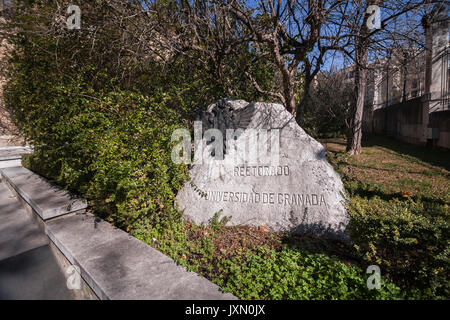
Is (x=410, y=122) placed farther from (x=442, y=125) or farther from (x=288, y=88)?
(x=288, y=88)

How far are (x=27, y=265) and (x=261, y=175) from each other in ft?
11.3

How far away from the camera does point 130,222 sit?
123 inches

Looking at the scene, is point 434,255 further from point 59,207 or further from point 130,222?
point 59,207

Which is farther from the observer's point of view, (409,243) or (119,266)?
(119,266)

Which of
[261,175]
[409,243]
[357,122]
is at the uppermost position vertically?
[357,122]

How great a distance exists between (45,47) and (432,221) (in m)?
6.33

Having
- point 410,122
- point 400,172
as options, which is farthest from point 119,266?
point 410,122

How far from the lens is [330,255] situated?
2.87m

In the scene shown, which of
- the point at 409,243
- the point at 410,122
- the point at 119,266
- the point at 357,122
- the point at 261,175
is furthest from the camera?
the point at 410,122

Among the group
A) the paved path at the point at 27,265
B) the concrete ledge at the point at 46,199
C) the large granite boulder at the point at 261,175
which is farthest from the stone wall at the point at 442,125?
the paved path at the point at 27,265

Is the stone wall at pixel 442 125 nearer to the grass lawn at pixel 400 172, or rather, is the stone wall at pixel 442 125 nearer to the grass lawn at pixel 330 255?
the grass lawn at pixel 400 172

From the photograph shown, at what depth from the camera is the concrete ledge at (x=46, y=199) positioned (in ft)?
11.1

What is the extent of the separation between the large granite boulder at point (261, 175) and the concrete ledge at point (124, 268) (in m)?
1.46
